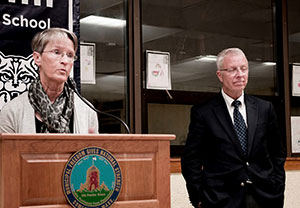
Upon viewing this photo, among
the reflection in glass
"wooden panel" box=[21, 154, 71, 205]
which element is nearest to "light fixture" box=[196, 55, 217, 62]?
the reflection in glass

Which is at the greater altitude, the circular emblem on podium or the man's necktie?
the man's necktie

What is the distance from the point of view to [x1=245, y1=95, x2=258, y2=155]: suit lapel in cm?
285

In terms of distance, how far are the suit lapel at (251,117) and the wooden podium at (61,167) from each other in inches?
28.7

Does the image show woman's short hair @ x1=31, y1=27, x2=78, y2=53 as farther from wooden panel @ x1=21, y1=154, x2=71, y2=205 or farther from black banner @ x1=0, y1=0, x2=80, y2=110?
wooden panel @ x1=21, y1=154, x2=71, y2=205

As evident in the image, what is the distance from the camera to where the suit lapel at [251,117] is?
9.34 ft

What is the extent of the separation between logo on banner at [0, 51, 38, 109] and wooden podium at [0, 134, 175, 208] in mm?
1259

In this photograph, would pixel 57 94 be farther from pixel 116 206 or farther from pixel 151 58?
pixel 151 58

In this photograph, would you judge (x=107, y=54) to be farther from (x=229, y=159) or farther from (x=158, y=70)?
(x=229, y=159)

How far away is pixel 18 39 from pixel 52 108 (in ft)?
2.83

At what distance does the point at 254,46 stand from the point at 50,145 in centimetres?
285

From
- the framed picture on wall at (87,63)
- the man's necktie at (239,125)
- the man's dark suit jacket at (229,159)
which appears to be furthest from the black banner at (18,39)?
the man's necktie at (239,125)

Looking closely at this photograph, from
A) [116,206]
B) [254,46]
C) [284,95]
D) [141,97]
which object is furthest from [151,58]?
[116,206]

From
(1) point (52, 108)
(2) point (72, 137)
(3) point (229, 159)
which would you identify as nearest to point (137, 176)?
(2) point (72, 137)

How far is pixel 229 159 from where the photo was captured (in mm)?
2812
